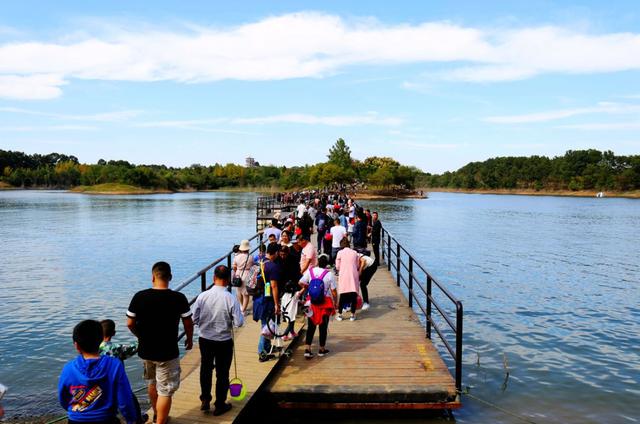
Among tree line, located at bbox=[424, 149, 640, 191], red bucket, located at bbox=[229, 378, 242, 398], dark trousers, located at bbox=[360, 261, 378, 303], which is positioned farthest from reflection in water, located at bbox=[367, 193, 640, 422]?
tree line, located at bbox=[424, 149, 640, 191]

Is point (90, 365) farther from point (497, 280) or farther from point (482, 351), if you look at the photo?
point (497, 280)

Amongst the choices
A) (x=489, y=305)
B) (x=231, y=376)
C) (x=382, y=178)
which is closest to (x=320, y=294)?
(x=231, y=376)

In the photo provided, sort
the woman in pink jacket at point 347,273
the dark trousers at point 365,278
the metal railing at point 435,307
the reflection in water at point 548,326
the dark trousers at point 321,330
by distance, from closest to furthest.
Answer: the metal railing at point 435,307 < the dark trousers at point 321,330 < the woman in pink jacket at point 347,273 < the reflection in water at point 548,326 < the dark trousers at point 365,278

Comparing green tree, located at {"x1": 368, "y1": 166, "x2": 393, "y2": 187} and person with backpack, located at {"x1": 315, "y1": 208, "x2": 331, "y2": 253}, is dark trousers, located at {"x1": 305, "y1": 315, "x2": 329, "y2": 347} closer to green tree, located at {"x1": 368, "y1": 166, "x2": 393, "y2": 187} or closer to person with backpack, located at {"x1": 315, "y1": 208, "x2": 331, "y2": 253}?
person with backpack, located at {"x1": 315, "y1": 208, "x2": 331, "y2": 253}

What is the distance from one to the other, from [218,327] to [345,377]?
2482 mm

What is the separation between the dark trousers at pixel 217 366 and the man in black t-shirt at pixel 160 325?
618 mm

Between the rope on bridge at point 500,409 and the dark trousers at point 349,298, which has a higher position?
the dark trousers at point 349,298

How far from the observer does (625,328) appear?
1538cm

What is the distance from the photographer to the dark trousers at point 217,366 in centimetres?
611

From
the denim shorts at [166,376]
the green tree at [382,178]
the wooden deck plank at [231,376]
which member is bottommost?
the wooden deck plank at [231,376]

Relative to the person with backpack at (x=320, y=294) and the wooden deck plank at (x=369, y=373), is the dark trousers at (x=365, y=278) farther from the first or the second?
the person with backpack at (x=320, y=294)

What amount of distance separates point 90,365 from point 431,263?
26114mm

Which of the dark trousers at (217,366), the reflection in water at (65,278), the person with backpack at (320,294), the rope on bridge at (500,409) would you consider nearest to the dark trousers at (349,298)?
the person with backpack at (320,294)

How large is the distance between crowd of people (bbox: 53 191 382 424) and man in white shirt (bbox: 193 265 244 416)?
1 centimetres
